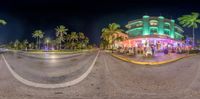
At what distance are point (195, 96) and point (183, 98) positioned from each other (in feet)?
1.99

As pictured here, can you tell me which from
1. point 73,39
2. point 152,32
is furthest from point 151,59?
point 73,39

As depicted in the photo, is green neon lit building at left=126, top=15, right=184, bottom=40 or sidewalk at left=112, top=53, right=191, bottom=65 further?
green neon lit building at left=126, top=15, right=184, bottom=40

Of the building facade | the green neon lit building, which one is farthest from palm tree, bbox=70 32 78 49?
the green neon lit building

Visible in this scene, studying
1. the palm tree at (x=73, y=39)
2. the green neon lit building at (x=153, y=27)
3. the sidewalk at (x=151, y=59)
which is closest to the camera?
the sidewalk at (x=151, y=59)

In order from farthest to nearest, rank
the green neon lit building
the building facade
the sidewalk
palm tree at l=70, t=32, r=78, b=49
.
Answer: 1. palm tree at l=70, t=32, r=78, b=49
2. the green neon lit building
3. the building facade
4. the sidewalk

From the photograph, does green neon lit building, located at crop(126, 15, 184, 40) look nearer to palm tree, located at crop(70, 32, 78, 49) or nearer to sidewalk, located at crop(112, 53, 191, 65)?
palm tree, located at crop(70, 32, 78, 49)

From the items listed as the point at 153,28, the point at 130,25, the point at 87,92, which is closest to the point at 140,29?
the point at 153,28

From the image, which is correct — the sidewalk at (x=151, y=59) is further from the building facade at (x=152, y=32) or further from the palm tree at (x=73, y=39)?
the palm tree at (x=73, y=39)

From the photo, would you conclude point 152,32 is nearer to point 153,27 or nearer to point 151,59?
point 153,27

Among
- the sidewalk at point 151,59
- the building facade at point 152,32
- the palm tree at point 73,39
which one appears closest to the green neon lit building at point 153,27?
the building facade at point 152,32

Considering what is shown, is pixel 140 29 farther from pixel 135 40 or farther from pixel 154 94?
pixel 154 94

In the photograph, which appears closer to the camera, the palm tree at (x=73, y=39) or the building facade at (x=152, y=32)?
the building facade at (x=152, y=32)

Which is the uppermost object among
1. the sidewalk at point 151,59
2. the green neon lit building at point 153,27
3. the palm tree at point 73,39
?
the green neon lit building at point 153,27

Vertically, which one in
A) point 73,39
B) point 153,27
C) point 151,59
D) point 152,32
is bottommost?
point 151,59
